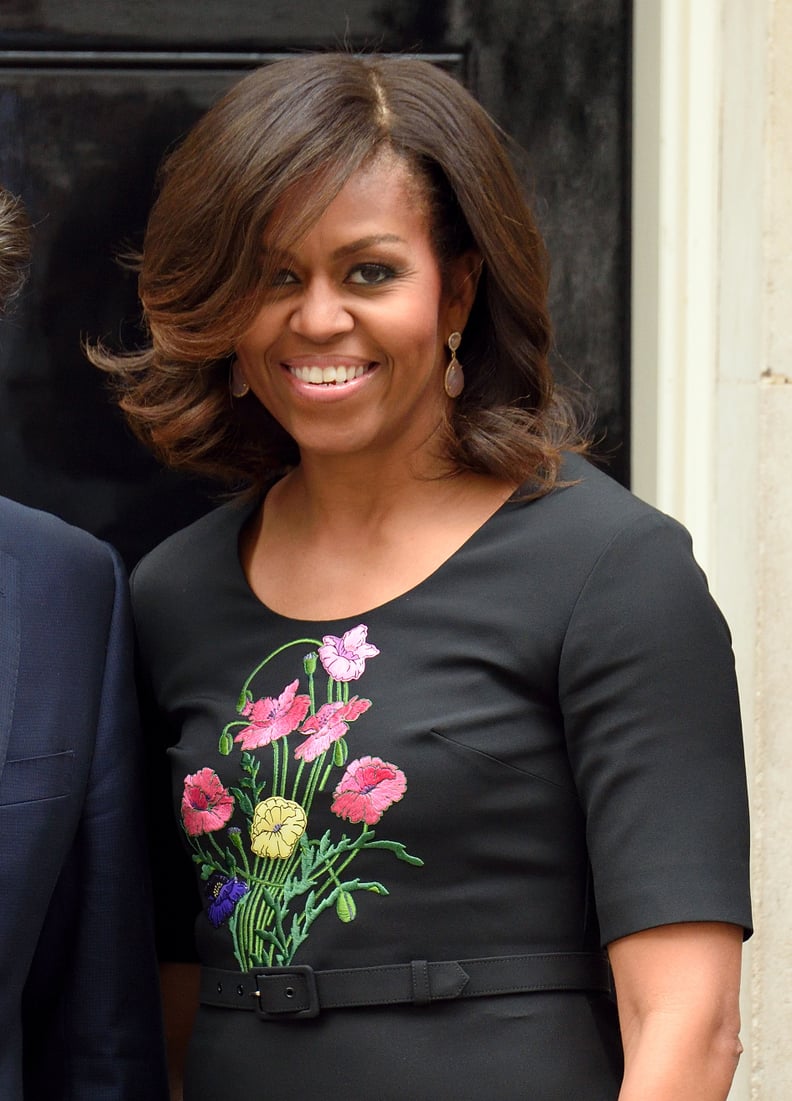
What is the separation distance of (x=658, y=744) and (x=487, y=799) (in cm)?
17

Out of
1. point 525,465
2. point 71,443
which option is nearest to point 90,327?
point 71,443

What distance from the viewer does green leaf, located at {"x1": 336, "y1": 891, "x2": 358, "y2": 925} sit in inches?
57.2

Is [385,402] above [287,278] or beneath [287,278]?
beneath

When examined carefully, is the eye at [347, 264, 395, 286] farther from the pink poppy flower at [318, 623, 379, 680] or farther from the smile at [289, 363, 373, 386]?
the pink poppy flower at [318, 623, 379, 680]

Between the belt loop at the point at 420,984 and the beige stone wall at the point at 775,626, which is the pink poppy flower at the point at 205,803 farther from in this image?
the beige stone wall at the point at 775,626

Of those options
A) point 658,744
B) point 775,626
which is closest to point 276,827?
point 658,744

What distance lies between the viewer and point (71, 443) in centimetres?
212

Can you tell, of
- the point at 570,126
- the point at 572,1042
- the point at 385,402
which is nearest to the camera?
the point at 572,1042

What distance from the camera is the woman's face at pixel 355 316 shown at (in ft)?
4.88

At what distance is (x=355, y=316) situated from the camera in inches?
59.0

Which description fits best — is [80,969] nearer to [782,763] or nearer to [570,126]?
[782,763]

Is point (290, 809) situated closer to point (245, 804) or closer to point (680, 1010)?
point (245, 804)

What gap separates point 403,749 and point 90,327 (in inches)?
35.8

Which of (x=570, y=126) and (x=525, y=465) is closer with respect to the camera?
(x=525, y=465)
